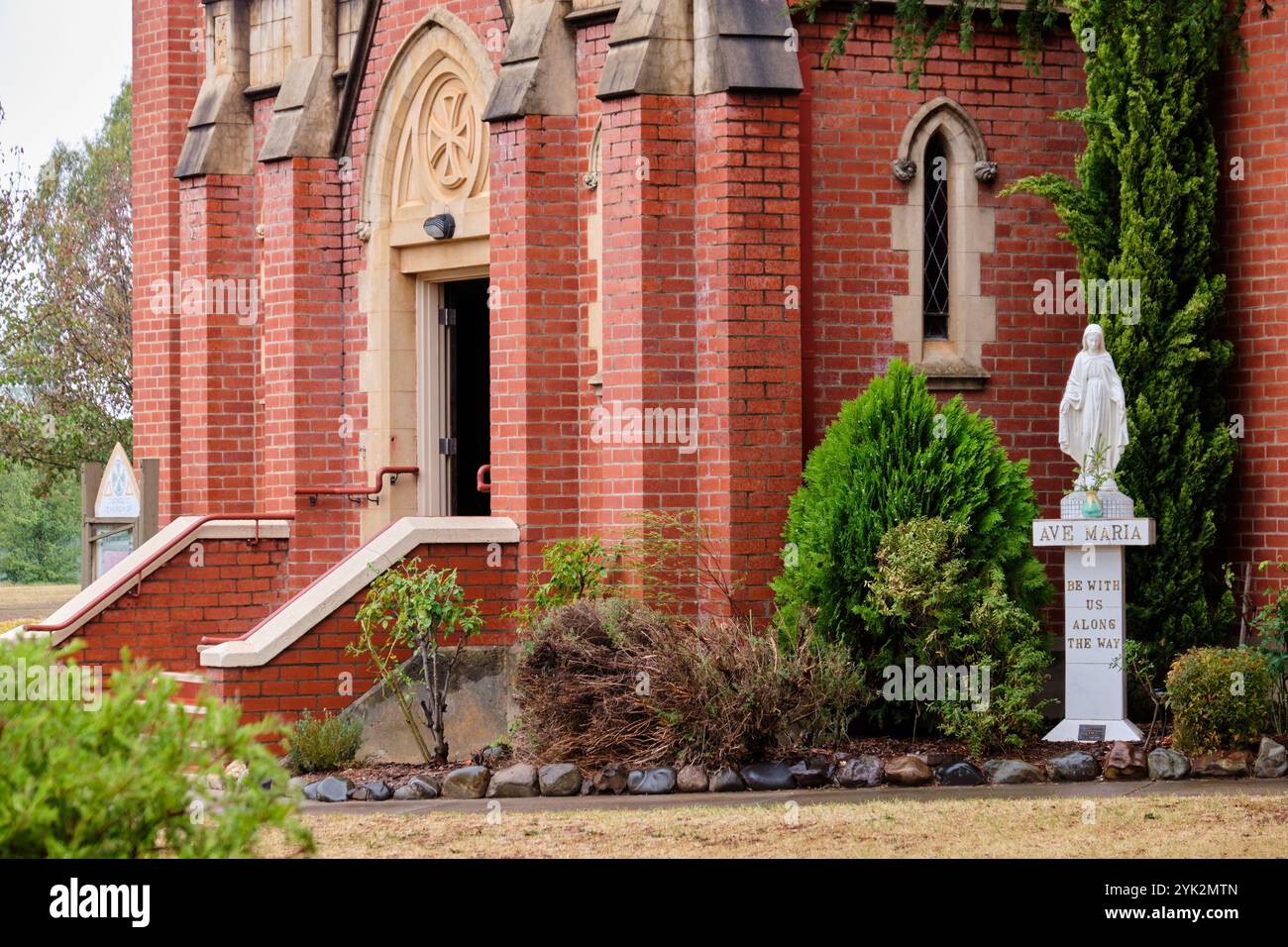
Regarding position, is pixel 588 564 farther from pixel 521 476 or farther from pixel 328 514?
pixel 328 514

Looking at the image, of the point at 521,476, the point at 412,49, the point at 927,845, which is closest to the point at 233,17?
the point at 412,49

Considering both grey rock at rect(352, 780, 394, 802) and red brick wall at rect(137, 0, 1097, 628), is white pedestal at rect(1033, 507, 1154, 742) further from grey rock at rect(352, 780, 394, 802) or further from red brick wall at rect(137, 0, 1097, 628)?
grey rock at rect(352, 780, 394, 802)

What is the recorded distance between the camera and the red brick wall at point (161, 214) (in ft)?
63.3

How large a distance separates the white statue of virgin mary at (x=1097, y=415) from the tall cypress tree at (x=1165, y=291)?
102 cm

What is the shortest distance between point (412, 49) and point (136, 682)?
37.4 ft

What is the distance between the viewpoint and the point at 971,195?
48.4 ft

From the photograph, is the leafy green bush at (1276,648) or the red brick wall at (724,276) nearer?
the leafy green bush at (1276,648)

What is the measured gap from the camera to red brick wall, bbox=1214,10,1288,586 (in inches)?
556

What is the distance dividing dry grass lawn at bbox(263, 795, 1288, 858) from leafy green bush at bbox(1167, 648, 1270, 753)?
132cm

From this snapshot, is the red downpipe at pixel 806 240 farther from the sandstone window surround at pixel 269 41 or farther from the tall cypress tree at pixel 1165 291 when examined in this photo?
the sandstone window surround at pixel 269 41

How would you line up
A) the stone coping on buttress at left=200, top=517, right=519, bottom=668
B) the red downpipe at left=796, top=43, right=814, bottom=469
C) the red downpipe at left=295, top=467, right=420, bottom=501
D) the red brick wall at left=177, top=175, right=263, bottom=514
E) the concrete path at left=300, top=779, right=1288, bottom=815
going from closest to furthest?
the concrete path at left=300, top=779, right=1288, bottom=815 < the stone coping on buttress at left=200, top=517, right=519, bottom=668 < the red downpipe at left=796, top=43, right=814, bottom=469 < the red downpipe at left=295, top=467, right=420, bottom=501 < the red brick wall at left=177, top=175, right=263, bottom=514

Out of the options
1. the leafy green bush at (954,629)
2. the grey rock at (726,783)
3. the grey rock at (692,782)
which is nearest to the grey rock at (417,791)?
the grey rock at (692,782)

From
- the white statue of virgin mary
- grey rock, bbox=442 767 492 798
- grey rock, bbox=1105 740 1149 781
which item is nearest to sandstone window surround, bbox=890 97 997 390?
the white statue of virgin mary

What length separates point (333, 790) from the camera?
11664 mm
